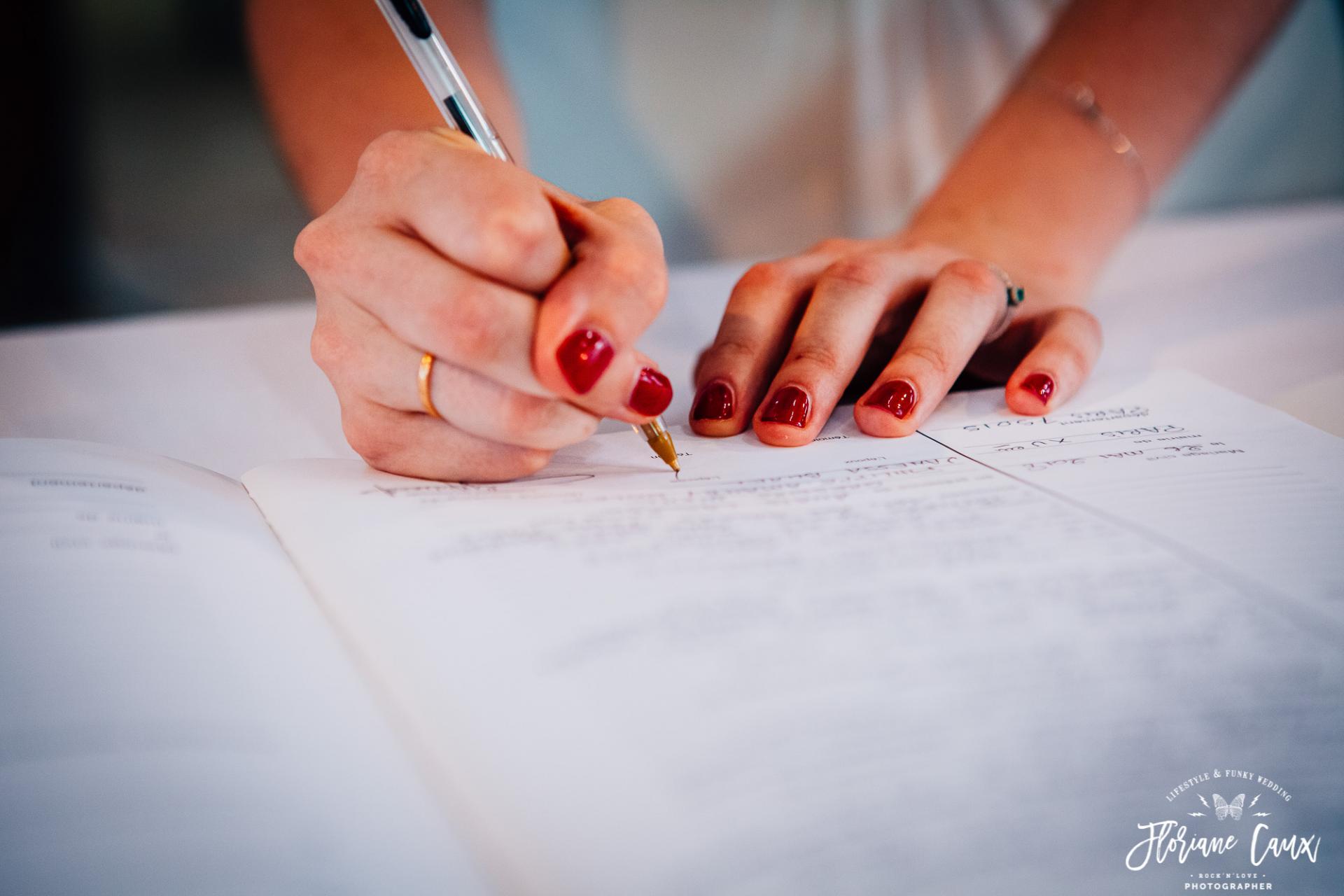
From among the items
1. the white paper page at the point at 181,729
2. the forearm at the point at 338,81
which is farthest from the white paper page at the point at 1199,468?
the forearm at the point at 338,81

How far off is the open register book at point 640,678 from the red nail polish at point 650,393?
45 mm

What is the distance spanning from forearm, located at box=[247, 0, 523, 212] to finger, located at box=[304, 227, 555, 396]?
1.41 ft

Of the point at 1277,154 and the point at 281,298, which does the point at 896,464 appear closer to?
the point at 281,298

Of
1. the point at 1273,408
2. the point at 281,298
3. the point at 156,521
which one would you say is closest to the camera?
the point at 156,521

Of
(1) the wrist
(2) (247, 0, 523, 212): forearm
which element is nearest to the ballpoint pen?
(2) (247, 0, 523, 212): forearm

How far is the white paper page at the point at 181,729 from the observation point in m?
0.25

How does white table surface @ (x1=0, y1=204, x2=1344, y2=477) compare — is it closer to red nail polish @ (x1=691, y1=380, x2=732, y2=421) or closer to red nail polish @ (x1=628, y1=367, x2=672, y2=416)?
red nail polish @ (x1=691, y1=380, x2=732, y2=421)

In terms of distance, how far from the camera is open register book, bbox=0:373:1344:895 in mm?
252

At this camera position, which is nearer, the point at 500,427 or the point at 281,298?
the point at 500,427

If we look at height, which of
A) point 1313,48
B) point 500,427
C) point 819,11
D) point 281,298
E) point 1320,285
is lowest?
point 281,298

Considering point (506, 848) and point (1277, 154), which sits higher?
point (1277, 154)

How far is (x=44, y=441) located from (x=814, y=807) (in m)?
0.42

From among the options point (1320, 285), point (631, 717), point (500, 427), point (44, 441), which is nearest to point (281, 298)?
point (44, 441)

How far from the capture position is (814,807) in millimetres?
259
